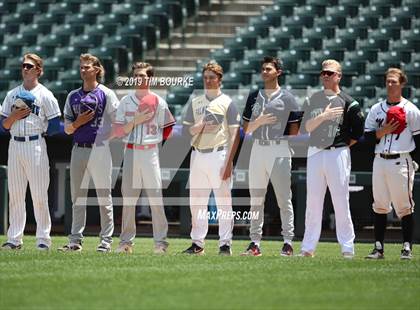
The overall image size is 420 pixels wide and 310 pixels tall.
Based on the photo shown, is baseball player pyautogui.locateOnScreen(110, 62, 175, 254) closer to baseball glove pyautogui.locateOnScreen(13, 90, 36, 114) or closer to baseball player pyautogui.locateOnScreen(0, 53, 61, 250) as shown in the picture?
baseball player pyautogui.locateOnScreen(0, 53, 61, 250)

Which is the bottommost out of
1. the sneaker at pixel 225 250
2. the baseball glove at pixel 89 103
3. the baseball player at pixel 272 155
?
the sneaker at pixel 225 250

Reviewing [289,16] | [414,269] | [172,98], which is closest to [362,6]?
[289,16]

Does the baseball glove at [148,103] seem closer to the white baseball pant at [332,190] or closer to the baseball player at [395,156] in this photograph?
the white baseball pant at [332,190]

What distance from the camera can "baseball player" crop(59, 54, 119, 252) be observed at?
33.6ft

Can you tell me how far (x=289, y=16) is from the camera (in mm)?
20000

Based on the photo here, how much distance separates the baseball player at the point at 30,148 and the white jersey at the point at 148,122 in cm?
69

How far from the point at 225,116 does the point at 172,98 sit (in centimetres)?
720

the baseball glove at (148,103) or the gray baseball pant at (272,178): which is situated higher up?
the baseball glove at (148,103)

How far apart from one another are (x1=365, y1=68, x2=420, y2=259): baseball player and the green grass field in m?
0.76

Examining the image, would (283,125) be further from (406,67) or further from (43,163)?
(406,67)

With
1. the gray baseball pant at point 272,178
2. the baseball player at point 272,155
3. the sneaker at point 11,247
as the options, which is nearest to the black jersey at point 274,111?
the baseball player at point 272,155

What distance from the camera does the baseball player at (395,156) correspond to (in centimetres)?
993

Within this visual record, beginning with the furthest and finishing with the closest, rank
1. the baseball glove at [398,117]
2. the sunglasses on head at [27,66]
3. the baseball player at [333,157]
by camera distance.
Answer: the sunglasses on head at [27,66], the baseball glove at [398,117], the baseball player at [333,157]

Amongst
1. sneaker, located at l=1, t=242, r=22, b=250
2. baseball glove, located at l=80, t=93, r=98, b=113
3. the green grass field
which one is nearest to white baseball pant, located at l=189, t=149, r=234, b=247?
the green grass field
